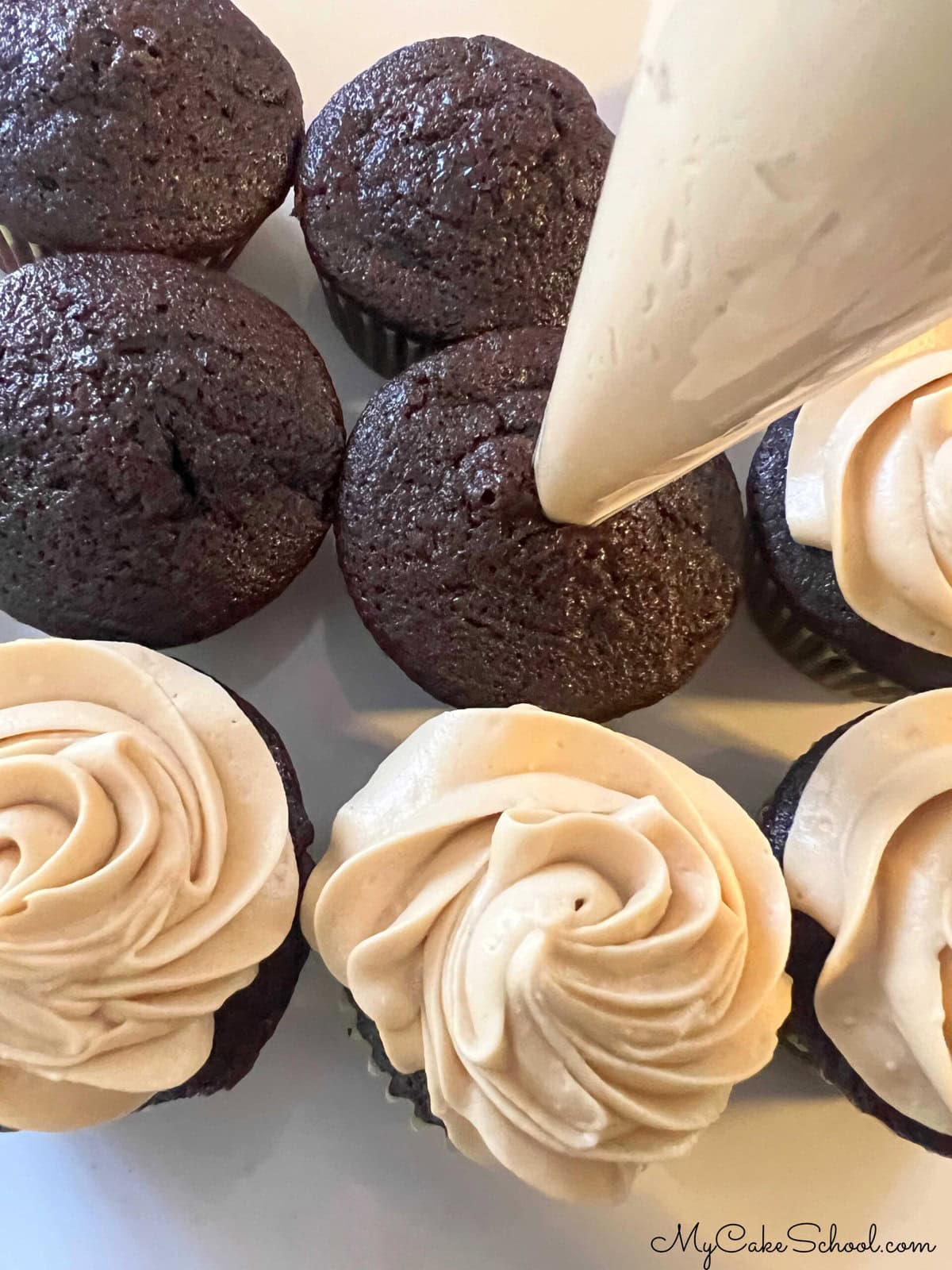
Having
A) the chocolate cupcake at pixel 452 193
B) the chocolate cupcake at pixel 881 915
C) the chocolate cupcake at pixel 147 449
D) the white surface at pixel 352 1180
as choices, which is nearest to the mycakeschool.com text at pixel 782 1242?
the white surface at pixel 352 1180

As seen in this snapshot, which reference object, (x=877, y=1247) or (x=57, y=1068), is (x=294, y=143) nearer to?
(x=57, y=1068)

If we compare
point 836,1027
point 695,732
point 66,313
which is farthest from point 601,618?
point 66,313

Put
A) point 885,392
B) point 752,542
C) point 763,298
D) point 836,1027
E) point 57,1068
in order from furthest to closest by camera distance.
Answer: point 752,542 < point 885,392 < point 836,1027 < point 57,1068 < point 763,298

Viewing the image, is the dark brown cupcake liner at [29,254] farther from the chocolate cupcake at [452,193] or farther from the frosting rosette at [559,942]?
the frosting rosette at [559,942]

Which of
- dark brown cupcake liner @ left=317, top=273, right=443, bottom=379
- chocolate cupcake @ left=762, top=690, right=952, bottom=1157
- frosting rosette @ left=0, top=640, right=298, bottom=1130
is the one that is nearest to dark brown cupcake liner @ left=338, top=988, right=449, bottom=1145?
frosting rosette @ left=0, top=640, right=298, bottom=1130

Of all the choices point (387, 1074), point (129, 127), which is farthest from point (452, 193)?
point (387, 1074)

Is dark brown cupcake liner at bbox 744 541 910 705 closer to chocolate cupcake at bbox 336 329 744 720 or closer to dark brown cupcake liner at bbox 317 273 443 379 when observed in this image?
chocolate cupcake at bbox 336 329 744 720
